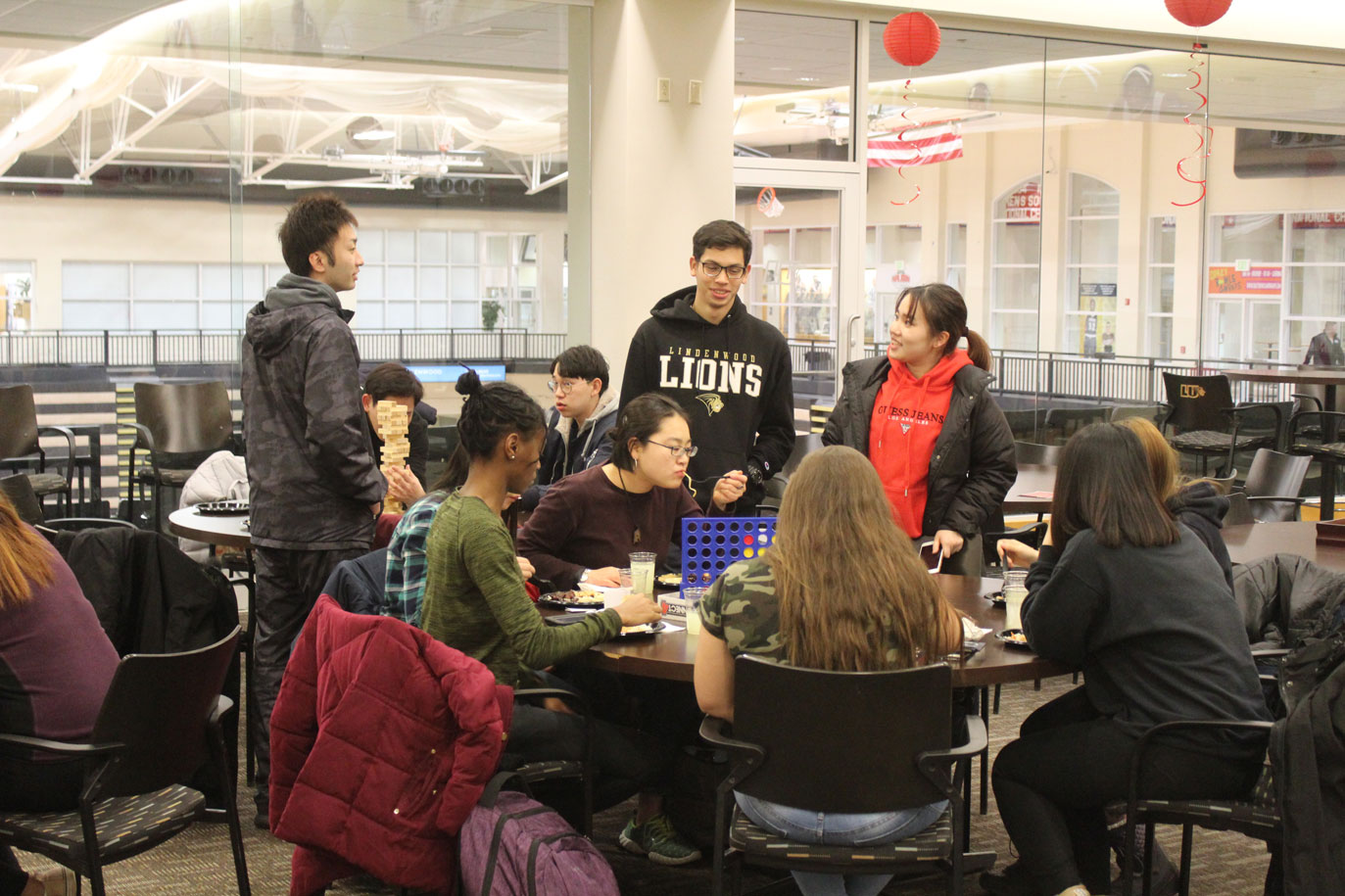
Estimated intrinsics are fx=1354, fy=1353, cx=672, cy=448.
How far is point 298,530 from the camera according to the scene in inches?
150

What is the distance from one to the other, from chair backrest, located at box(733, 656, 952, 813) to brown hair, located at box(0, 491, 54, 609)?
1441 millimetres

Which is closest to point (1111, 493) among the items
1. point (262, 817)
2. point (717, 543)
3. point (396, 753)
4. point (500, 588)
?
point (717, 543)

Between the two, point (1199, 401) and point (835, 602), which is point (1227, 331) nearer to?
point (1199, 401)

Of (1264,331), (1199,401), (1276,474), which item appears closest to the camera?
(1276,474)

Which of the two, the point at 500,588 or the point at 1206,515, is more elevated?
the point at 1206,515

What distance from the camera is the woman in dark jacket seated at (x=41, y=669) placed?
2.71 m

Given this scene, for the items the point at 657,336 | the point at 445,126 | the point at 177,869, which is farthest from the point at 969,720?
the point at 445,126

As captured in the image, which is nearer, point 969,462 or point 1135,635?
point 1135,635

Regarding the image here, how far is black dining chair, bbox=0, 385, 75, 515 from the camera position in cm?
633

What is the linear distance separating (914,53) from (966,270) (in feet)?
6.78

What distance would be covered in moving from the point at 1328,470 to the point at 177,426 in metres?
6.80

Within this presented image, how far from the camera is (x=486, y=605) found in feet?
9.94

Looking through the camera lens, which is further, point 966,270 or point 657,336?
point 966,270

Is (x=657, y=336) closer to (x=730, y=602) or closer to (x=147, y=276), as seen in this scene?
(x=730, y=602)
